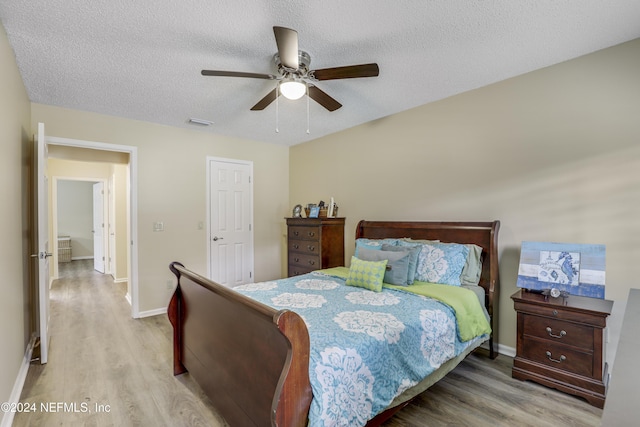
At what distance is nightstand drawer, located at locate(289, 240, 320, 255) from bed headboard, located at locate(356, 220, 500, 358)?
105 cm

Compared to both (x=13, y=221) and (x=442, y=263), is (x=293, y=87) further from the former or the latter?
(x=13, y=221)

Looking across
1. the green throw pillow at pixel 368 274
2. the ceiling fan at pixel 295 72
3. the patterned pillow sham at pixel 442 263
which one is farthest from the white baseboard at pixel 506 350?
the ceiling fan at pixel 295 72

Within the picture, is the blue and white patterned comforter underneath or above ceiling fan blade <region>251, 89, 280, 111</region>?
underneath

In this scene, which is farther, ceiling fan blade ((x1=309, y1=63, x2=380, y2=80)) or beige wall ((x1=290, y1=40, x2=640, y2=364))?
beige wall ((x1=290, y1=40, x2=640, y2=364))

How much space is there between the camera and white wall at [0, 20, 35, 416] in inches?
77.4

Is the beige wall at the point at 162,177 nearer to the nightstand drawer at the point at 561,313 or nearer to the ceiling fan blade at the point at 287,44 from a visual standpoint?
the ceiling fan blade at the point at 287,44

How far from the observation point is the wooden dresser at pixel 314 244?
13.1 ft

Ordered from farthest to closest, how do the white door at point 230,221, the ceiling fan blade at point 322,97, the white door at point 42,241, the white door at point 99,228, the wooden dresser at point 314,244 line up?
the white door at point 99,228, the white door at point 230,221, the wooden dresser at point 314,244, the white door at point 42,241, the ceiling fan blade at point 322,97

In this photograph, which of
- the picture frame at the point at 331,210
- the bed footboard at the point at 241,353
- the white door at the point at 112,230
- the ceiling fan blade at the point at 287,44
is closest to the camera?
the bed footboard at the point at 241,353

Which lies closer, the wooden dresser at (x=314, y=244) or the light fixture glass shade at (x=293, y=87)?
the light fixture glass shade at (x=293, y=87)

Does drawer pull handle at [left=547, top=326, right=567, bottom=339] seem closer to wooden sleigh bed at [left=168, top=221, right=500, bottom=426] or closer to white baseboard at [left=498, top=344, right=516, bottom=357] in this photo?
wooden sleigh bed at [left=168, top=221, right=500, bottom=426]

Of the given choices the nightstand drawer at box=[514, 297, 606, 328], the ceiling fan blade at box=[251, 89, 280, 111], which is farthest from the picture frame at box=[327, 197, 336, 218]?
the nightstand drawer at box=[514, 297, 606, 328]

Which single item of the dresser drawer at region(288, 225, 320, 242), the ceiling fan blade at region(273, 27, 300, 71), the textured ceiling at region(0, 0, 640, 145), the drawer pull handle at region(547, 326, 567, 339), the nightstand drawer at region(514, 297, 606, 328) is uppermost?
the textured ceiling at region(0, 0, 640, 145)

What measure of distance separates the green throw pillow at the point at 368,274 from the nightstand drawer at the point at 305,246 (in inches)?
50.2
